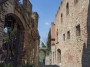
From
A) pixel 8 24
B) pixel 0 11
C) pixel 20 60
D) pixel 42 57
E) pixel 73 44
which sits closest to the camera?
pixel 0 11

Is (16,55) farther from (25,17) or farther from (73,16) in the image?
(73,16)

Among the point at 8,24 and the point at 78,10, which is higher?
the point at 78,10

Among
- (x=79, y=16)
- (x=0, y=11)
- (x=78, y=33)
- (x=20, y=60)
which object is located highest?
(x=79, y=16)

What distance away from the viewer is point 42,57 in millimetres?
50156

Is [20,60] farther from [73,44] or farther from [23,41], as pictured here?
[73,44]

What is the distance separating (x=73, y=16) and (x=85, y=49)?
4.01 metres

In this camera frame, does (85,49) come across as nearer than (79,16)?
Yes

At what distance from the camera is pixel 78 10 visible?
52.0 ft

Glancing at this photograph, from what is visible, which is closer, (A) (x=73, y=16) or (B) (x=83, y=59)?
(B) (x=83, y=59)

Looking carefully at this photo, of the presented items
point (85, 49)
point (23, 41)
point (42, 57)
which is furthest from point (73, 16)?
point (42, 57)

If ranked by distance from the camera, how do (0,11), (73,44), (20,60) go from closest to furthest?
(0,11), (20,60), (73,44)

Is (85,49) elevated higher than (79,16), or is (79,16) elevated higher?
(79,16)

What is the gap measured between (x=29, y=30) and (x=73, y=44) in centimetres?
397

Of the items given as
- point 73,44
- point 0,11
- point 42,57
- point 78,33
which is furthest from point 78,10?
point 42,57
